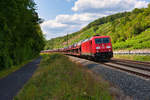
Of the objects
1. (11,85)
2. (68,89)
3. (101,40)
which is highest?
(101,40)

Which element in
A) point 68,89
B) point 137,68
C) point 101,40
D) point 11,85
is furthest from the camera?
point 101,40

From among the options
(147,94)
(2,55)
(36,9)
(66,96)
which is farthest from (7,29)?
(147,94)

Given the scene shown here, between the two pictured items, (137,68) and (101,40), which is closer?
(137,68)

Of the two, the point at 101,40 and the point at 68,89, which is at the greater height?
the point at 101,40

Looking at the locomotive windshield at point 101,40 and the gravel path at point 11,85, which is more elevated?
the locomotive windshield at point 101,40

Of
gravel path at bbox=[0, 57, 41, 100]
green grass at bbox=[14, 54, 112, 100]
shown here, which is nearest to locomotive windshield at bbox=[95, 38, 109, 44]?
gravel path at bbox=[0, 57, 41, 100]

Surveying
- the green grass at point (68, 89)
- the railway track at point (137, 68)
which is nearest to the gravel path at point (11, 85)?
the green grass at point (68, 89)

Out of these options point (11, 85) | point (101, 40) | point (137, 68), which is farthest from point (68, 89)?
point (101, 40)

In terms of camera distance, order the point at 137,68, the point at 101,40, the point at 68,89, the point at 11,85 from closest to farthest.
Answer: the point at 68,89
the point at 11,85
the point at 137,68
the point at 101,40

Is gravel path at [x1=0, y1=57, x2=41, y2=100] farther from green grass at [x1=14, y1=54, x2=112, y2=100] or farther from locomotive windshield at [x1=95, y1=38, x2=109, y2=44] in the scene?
locomotive windshield at [x1=95, y1=38, x2=109, y2=44]

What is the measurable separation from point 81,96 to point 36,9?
2103cm

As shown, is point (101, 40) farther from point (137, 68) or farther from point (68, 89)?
point (68, 89)

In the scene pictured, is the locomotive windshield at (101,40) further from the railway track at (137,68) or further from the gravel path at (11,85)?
the gravel path at (11,85)

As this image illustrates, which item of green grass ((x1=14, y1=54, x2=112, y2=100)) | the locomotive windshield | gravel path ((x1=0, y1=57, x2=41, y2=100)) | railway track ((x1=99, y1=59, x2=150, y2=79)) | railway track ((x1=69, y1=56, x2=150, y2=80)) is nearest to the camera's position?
green grass ((x1=14, y1=54, x2=112, y2=100))
